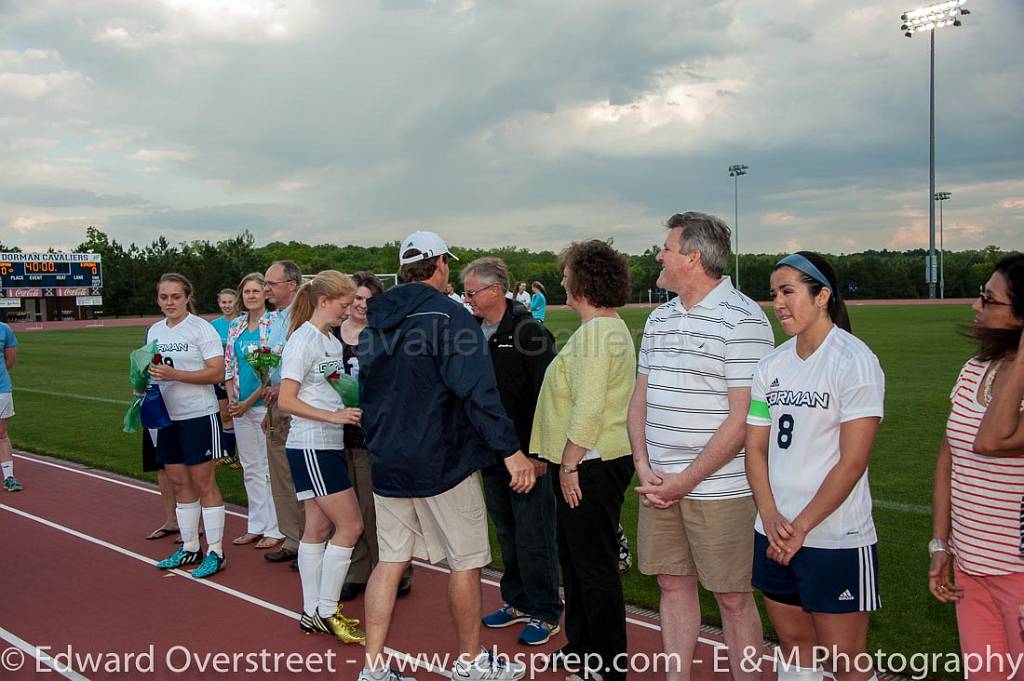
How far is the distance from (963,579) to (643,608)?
2435mm

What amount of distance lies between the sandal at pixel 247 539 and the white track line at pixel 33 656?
1932mm

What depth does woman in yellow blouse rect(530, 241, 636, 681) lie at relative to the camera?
364 cm

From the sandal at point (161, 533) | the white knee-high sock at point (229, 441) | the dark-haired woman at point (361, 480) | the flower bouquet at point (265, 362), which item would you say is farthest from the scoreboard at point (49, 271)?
the dark-haired woman at point (361, 480)

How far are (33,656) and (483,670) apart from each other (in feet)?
8.83

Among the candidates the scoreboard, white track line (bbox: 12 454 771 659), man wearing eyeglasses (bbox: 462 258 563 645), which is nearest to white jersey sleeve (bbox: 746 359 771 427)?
man wearing eyeglasses (bbox: 462 258 563 645)

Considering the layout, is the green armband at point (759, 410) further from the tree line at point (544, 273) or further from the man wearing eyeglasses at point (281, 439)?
the tree line at point (544, 273)

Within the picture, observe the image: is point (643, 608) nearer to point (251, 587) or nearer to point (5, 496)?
point (251, 587)

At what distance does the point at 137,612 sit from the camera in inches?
200

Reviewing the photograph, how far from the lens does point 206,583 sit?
18.4 ft

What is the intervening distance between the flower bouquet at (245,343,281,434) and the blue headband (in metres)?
3.84

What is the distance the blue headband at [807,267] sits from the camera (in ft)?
9.53

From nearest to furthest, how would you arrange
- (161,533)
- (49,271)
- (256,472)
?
1. (256,472)
2. (161,533)
3. (49,271)

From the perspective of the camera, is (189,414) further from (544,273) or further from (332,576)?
(544,273)

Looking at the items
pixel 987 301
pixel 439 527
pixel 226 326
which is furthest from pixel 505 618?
pixel 226 326
